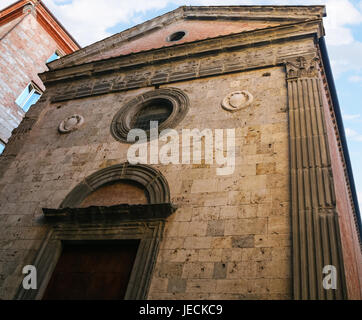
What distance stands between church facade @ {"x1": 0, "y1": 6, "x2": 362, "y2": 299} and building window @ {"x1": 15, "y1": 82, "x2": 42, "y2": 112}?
4.79 m

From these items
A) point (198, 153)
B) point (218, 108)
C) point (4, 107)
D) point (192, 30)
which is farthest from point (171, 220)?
point (4, 107)

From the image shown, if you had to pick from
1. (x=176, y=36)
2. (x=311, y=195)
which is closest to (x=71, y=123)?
(x=176, y=36)

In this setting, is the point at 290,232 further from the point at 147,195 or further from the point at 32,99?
the point at 32,99

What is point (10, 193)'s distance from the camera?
7.88m

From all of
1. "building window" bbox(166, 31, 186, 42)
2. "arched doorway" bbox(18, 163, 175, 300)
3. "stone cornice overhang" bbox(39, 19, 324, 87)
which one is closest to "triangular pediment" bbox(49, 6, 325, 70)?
"building window" bbox(166, 31, 186, 42)

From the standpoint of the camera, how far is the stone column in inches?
175

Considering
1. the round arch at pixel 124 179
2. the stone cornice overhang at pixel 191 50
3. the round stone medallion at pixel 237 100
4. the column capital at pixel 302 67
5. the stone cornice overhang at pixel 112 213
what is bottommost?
the stone cornice overhang at pixel 112 213

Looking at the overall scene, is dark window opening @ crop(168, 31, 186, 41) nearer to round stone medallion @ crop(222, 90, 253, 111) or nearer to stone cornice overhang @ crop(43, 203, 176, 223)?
round stone medallion @ crop(222, 90, 253, 111)

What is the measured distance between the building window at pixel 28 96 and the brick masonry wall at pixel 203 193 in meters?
5.76

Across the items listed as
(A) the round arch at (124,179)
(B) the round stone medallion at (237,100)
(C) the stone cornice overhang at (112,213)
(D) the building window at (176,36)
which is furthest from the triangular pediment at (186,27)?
(C) the stone cornice overhang at (112,213)

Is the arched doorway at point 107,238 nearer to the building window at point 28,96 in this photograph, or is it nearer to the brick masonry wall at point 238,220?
the brick masonry wall at point 238,220

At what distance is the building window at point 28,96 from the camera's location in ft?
47.4
